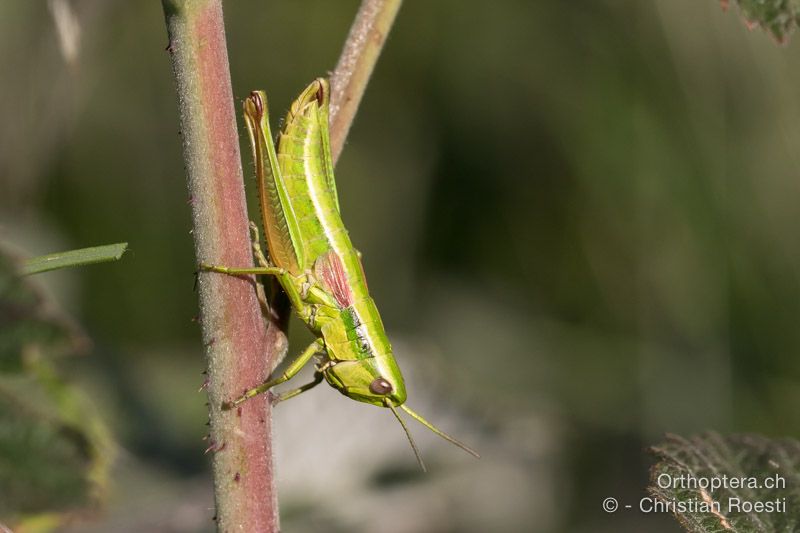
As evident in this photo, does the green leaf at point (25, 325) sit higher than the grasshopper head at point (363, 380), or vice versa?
the green leaf at point (25, 325)

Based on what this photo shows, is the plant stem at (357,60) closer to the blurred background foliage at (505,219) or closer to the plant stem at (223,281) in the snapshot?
the plant stem at (223,281)

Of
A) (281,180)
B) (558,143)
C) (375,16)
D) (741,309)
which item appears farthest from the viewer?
(558,143)

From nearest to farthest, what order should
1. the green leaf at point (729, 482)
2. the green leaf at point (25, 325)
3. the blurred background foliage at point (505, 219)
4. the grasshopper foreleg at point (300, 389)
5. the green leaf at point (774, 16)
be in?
the green leaf at point (729, 482) < the green leaf at point (774, 16) < the grasshopper foreleg at point (300, 389) < the green leaf at point (25, 325) < the blurred background foliage at point (505, 219)

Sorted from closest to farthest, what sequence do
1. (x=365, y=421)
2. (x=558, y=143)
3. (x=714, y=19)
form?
(x=365, y=421) < (x=714, y=19) < (x=558, y=143)

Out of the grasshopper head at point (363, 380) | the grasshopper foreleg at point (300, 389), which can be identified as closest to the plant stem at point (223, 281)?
the grasshopper foreleg at point (300, 389)

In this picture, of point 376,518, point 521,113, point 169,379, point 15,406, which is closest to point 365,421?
point 376,518

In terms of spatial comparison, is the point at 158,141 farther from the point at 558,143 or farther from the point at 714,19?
the point at 714,19
